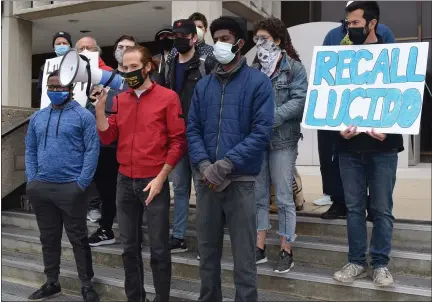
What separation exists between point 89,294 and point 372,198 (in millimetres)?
2486

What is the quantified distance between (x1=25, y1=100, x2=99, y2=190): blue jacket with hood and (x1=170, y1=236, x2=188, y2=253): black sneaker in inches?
38.8

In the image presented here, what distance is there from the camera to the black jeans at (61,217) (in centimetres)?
380

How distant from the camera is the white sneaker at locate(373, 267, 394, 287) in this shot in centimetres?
329

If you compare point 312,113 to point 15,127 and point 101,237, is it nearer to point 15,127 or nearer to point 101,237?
point 101,237

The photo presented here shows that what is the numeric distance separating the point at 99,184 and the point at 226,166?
2.12 metres

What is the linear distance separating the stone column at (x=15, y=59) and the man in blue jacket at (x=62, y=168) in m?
7.56

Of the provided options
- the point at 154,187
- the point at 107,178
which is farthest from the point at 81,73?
the point at 107,178

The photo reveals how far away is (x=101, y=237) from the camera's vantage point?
4699 mm

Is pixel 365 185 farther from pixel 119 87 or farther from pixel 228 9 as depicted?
pixel 228 9

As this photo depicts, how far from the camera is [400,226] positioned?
159 inches

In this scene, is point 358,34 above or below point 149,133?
above

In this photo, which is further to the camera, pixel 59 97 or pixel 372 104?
pixel 59 97

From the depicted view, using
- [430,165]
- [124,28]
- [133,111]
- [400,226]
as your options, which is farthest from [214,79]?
[124,28]

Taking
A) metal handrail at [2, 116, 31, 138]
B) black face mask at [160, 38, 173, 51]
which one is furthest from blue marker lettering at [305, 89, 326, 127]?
metal handrail at [2, 116, 31, 138]
